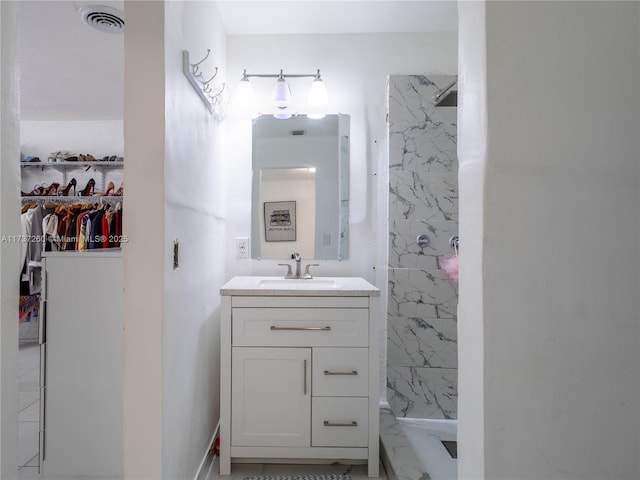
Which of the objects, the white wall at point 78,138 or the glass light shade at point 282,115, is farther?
the white wall at point 78,138

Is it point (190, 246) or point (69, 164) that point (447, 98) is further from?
point (69, 164)

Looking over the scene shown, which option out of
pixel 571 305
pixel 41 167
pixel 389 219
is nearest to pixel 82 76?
pixel 41 167

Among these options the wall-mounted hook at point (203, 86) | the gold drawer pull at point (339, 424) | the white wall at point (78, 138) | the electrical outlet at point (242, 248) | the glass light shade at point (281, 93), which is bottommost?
the gold drawer pull at point (339, 424)

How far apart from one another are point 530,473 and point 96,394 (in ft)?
5.99

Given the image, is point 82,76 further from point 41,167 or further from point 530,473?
point 530,473

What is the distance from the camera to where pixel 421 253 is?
7.14ft

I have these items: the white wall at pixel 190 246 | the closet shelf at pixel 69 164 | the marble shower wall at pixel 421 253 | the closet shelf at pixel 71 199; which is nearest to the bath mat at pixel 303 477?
the white wall at pixel 190 246

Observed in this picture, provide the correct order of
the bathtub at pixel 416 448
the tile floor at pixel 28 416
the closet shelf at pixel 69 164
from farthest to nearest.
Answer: the closet shelf at pixel 69 164 < the tile floor at pixel 28 416 < the bathtub at pixel 416 448

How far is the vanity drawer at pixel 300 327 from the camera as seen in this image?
1.67 metres

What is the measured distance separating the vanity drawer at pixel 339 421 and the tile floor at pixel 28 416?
3.85ft

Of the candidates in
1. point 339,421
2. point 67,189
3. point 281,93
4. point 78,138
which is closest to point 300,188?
point 281,93

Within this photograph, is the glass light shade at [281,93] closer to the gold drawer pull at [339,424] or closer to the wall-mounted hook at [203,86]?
the wall-mounted hook at [203,86]

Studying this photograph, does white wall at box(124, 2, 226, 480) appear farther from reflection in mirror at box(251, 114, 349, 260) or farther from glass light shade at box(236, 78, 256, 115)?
reflection in mirror at box(251, 114, 349, 260)

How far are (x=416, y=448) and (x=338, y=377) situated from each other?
60 cm
